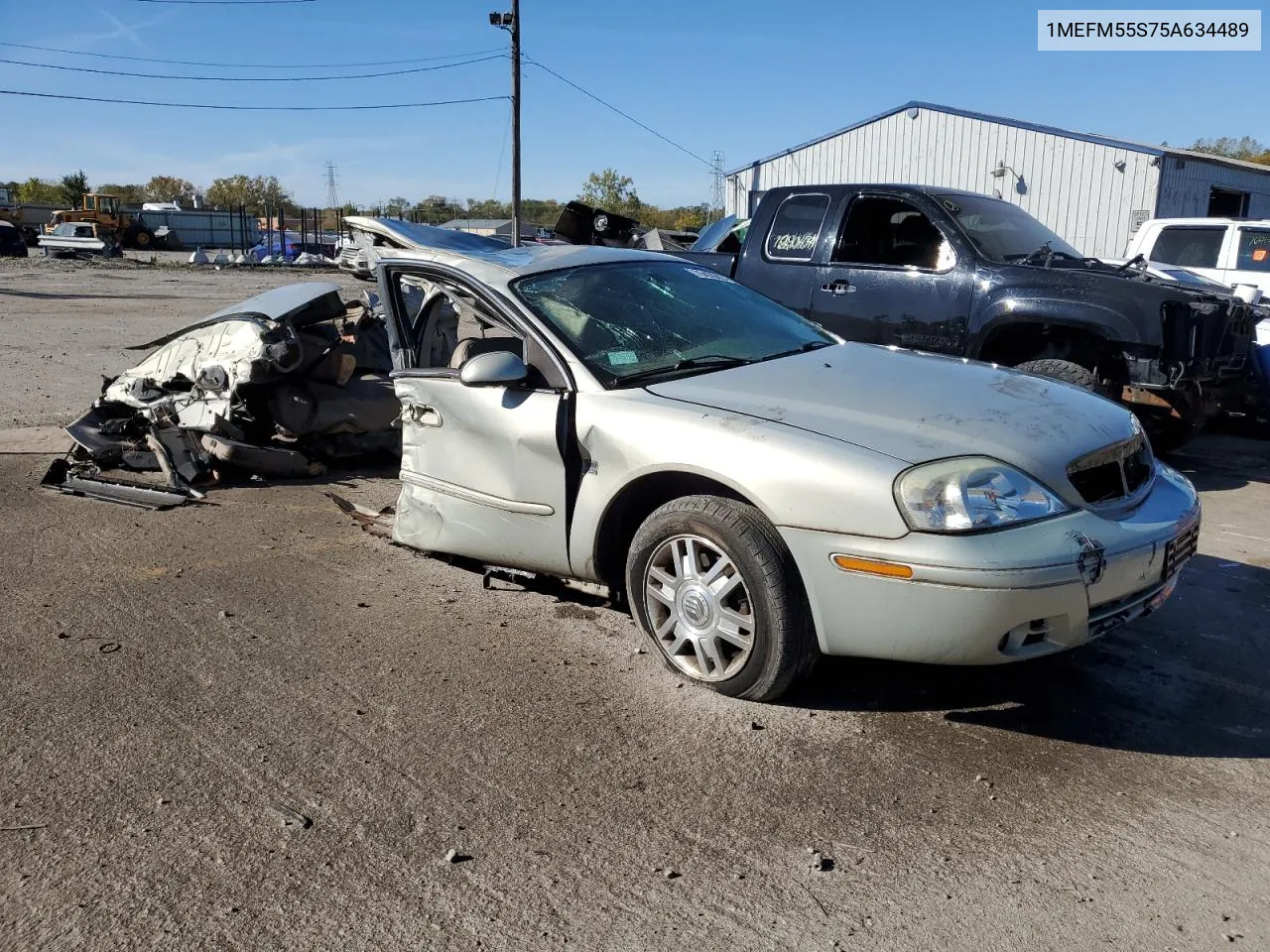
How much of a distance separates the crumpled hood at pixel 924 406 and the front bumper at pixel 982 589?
27cm

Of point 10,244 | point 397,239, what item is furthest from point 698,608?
point 10,244

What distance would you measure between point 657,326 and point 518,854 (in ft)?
7.99

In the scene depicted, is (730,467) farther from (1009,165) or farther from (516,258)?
(1009,165)

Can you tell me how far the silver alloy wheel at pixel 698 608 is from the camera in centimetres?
358

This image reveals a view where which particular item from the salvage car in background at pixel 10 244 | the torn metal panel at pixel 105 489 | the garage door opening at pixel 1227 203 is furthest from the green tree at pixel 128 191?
the torn metal panel at pixel 105 489

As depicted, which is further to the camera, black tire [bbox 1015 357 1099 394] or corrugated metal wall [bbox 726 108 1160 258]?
corrugated metal wall [bbox 726 108 1160 258]

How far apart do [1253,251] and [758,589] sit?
32.2 feet

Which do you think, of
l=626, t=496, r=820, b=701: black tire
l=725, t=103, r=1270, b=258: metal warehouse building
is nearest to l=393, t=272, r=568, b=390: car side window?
l=626, t=496, r=820, b=701: black tire

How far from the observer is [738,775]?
3.20m

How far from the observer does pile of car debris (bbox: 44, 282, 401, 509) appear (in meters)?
6.77

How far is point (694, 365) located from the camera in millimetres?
4262

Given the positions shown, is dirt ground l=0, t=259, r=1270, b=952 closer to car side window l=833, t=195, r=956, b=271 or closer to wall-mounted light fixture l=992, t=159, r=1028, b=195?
A: car side window l=833, t=195, r=956, b=271

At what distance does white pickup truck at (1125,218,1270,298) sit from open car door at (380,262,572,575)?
8251 millimetres

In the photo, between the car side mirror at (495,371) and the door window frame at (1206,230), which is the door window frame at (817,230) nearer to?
the car side mirror at (495,371)
